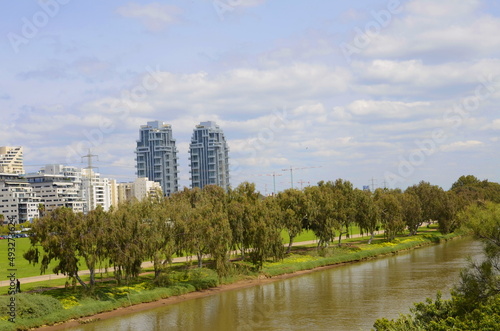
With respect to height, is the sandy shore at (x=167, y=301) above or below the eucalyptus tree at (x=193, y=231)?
below

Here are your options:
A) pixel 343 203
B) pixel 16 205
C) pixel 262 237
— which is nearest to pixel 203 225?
pixel 262 237

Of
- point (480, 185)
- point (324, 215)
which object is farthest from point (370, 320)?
point (480, 185)

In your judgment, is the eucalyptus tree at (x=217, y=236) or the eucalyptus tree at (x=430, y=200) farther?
the eucalyptus tree at (x=430, y=200)

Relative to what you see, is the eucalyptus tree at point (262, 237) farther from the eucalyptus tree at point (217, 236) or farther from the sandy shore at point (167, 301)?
the eucalyptus tree at point (217, 236)

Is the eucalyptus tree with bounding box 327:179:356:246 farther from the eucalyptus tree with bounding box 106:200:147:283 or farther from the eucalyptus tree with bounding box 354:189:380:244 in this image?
the eucalyptus tree with bounding box 106:200:147:283

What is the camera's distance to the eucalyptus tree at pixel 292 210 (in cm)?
6975

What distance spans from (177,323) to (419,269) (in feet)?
104

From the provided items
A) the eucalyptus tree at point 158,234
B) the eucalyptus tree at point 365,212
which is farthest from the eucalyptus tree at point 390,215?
the eucalyptus tree at point 158,234

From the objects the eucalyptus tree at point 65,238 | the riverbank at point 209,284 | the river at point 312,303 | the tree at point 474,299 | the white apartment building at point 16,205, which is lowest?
the river at point 312,303

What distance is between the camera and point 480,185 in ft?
Result: 598

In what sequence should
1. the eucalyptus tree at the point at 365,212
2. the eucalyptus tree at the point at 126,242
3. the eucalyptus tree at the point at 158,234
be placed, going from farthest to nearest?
the eucalyptus tree at the point at 365,212
the eucalyptus tree at the point at 158,234
the eucalyptus tree at the point at 126,242

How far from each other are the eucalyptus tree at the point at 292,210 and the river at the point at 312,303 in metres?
8.64

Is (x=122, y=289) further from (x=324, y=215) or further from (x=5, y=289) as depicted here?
(x=324, y=215)

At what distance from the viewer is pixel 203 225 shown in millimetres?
49812
